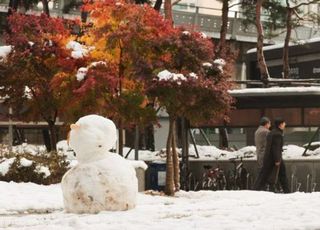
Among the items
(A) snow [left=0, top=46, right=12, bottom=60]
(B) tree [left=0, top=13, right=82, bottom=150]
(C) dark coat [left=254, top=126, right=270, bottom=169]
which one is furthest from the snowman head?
(A) snow [left=0, top=46, right=12, bottom=60]

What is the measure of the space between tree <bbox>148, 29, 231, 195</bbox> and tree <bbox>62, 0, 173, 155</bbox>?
52 cm

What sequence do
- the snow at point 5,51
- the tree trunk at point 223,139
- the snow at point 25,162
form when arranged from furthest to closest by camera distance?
the tree trunk at point 223,139 < the snow at point 5,51 < the snow at point 25,162

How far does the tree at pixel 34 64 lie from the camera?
59.5ft

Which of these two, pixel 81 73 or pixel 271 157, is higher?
pixel 81 73

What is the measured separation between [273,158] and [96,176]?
18.7ft

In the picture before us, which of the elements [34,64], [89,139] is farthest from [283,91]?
[89,139]

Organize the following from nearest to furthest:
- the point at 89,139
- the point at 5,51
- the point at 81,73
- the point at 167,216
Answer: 1. the point at 167,216
2. the point at 89,139
3. the point at 81,73
4. the point at 5,51

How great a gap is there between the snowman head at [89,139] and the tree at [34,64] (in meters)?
7.06

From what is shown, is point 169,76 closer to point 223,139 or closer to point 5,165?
point 5,165

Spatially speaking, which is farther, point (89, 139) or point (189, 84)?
point (189, 84)

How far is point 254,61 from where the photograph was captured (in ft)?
104

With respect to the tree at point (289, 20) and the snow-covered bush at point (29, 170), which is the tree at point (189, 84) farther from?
the tree at point (289, 20)

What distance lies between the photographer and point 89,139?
34.8 feet

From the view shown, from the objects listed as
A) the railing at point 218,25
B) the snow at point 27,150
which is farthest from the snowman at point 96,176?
the railing at point 218,25
